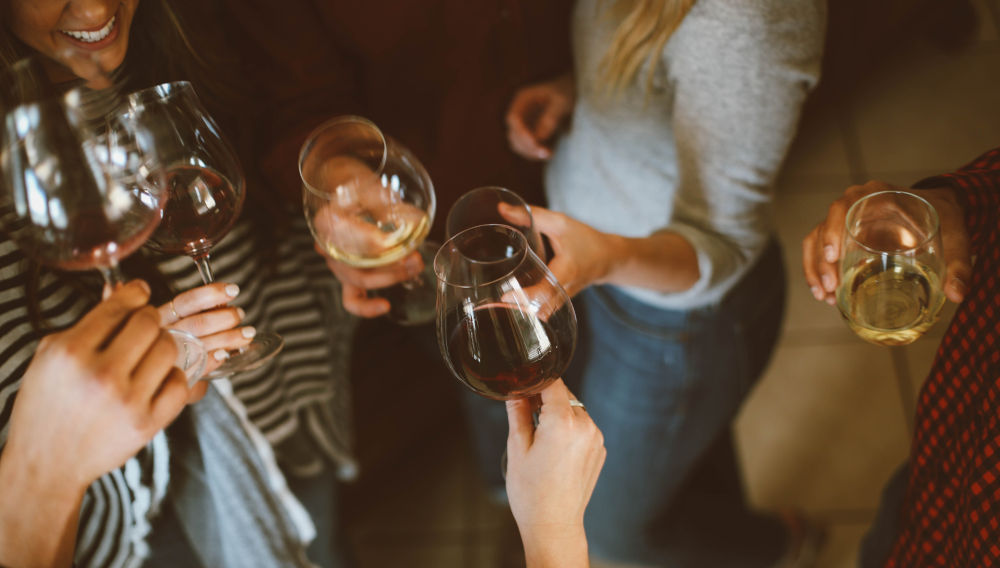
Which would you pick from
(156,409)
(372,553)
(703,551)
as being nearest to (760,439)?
(703,551)

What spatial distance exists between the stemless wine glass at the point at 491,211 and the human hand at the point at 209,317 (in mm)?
265

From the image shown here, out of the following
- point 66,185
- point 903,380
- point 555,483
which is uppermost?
point 66,185

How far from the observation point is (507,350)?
72 centimetres

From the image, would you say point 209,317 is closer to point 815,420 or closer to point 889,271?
point 889,271

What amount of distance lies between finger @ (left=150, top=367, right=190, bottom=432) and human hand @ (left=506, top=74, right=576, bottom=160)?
2.43 feet

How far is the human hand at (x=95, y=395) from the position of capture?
592 millimetres

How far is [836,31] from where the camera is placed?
1916 mm

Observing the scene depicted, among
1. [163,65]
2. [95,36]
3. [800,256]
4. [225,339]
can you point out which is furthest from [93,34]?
[800,256]

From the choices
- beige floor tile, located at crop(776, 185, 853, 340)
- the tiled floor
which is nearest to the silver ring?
the tiled floor

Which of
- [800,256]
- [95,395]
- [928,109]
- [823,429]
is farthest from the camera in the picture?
[928,109]

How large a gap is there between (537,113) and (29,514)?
930 mm

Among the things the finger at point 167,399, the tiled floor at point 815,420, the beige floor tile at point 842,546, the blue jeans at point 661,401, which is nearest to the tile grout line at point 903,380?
the tiled floor at point 815,420

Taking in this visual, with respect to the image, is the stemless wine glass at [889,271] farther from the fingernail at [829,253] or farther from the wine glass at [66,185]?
the wine glass at [66,185]

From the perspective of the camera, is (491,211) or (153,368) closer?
(153,368)
